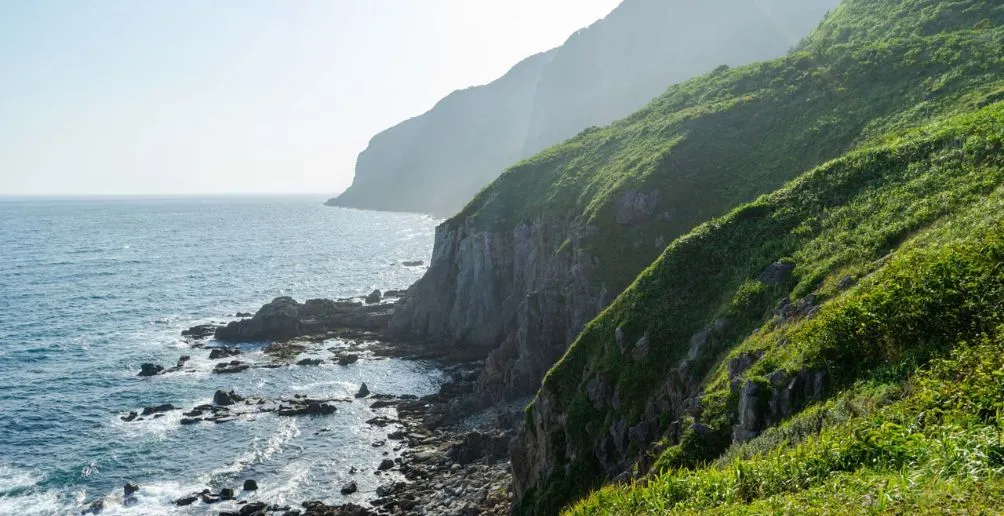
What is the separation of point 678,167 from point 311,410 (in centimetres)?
3609

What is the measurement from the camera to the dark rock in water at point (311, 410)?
47.9 metres

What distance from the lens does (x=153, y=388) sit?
5388 cm

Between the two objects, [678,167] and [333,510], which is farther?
[678,167]

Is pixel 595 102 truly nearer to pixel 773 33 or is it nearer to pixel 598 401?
pixel 773 33

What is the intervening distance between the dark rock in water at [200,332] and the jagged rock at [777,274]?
2651 inches

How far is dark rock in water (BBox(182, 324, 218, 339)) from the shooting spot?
70.3 metres

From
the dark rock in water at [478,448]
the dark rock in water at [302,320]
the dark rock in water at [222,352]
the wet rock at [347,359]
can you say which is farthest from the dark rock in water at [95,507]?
the dark rock in water at [302,320]

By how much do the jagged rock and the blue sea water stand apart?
27161mm

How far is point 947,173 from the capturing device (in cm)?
2116

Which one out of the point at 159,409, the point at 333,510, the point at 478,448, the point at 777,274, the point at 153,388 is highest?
the point at 777,274

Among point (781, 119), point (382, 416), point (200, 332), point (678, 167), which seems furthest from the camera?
point (200, 332)

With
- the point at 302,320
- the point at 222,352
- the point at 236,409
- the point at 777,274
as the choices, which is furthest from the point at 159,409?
the point at 777,274

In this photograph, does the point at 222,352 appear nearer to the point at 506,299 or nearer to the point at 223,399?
the point at 223,399

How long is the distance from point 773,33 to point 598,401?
6358 inches
